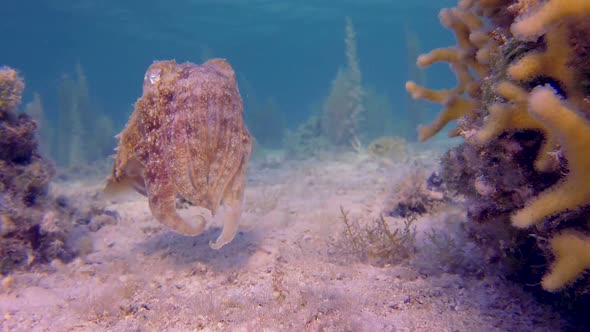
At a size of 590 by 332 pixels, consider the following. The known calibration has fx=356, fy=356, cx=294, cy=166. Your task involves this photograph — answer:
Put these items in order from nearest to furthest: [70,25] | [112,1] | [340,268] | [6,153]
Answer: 1. [340,268]
2. [6,153]
3. [112,1]
4. [70,25]

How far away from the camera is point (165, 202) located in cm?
324

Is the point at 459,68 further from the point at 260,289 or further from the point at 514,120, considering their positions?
the point at 260,289

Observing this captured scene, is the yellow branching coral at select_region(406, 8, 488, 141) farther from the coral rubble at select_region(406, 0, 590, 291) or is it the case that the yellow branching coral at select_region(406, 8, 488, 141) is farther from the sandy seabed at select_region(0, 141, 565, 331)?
the sandy seabed at select_region(0, 141, 565, 331)

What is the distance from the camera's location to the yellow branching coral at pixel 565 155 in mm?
1770

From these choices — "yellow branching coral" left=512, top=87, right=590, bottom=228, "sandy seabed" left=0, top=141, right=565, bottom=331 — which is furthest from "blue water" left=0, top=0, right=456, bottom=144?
"yellow branching coral" left=512, top=87, right=590, bottom=228

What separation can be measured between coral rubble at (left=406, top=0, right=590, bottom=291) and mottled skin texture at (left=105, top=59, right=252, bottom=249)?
76.6 inches

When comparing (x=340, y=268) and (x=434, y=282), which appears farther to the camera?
(x=340, y=268)

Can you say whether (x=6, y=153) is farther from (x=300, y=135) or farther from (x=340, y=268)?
(x=300, y=135)

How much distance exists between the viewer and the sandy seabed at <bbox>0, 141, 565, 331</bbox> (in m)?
2.67

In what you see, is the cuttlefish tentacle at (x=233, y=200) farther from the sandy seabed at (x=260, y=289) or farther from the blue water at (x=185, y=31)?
the blue water at (x=185, y=31)

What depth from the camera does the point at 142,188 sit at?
396 cm

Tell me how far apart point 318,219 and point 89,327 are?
9.96 ft

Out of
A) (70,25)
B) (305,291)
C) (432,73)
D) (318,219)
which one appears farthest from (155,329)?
(432,73)

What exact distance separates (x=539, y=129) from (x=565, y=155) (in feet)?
1.07
